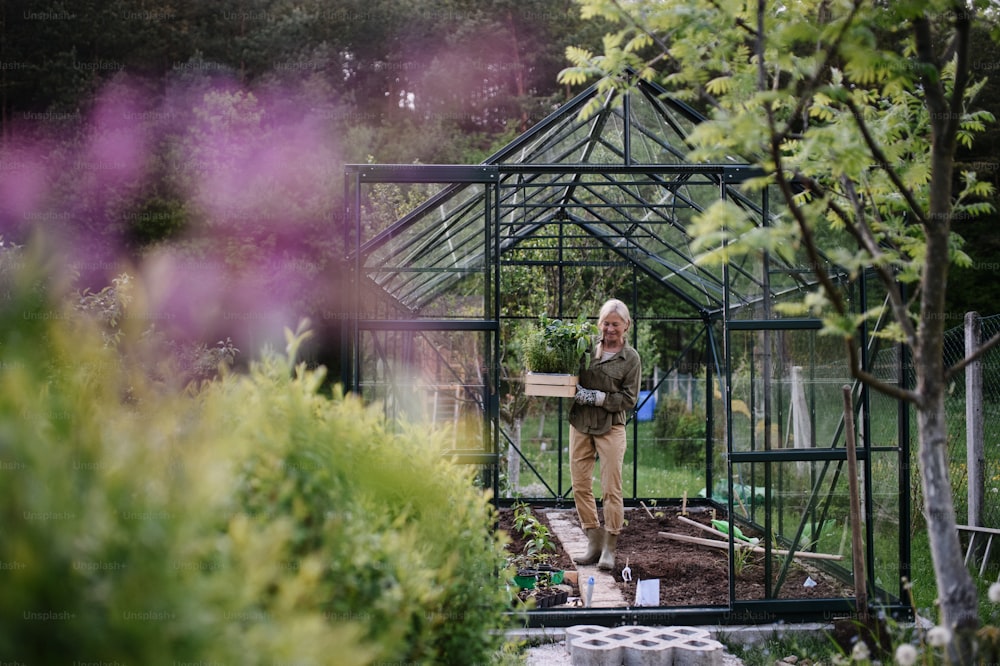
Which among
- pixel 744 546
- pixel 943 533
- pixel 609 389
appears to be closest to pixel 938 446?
pixel 943 533

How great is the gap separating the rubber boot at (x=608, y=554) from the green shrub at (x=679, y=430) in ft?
22.8

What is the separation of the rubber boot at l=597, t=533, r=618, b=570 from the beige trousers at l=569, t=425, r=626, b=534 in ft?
0.21

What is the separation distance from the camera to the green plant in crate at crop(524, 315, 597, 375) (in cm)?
600

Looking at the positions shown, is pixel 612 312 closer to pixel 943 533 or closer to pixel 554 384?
pixel 554 384

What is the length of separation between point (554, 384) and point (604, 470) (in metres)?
0.85

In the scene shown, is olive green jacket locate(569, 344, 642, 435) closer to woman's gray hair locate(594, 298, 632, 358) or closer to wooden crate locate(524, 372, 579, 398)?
woman's gray hair locate(594, 298, 632, 358)

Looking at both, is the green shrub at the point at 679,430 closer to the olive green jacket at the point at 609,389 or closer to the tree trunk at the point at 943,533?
the olive green jacket at the point at 609,389

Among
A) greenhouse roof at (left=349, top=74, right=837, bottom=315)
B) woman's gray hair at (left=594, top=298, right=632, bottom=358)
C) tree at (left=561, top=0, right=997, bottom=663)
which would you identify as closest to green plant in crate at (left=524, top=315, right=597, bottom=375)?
woman's gray hair at (left=594, top=298, right=632, bottom=358)

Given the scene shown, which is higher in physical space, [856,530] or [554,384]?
[554,384]

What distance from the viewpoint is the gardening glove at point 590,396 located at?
614cm

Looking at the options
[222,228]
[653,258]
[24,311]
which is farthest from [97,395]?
[222,228]

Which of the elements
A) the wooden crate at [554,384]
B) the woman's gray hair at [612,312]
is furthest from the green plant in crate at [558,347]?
the woman's gray hair at [612,312]

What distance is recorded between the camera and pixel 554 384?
5.94 metres

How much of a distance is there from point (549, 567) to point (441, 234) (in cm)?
274
